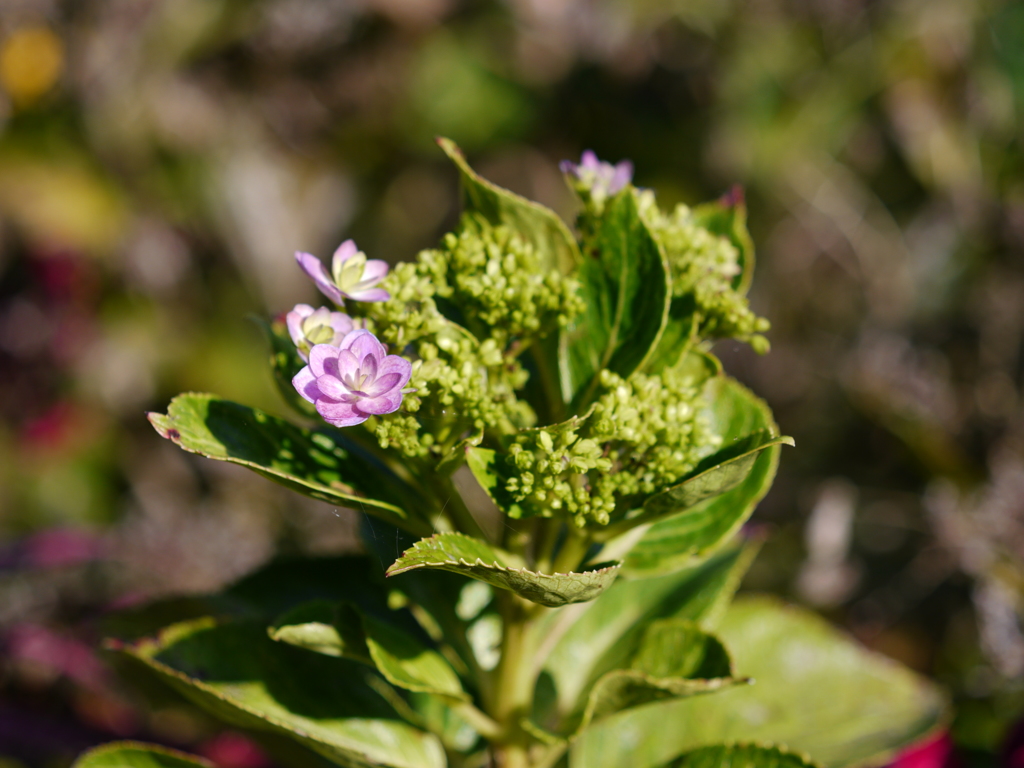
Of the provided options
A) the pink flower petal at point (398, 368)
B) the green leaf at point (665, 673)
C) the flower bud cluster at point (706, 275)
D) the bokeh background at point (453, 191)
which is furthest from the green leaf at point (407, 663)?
the bokeh background at point (453, 191)

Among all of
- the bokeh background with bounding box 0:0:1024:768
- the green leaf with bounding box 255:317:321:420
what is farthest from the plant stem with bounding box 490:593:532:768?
the bokeh background with bounding box 0:0:1024:768

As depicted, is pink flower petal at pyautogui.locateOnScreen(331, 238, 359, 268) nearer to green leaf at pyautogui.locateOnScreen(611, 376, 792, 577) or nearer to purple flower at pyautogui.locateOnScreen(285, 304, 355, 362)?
purple flower at pyautogui.locateOnScreen(285, 304, 355, 362)

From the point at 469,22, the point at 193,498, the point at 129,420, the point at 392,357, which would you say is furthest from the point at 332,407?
the point at 469,22

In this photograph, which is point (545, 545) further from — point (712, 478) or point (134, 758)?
point (134, 758)

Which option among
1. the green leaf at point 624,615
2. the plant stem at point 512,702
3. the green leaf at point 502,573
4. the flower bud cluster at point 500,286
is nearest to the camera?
the green leaf at point 502,573

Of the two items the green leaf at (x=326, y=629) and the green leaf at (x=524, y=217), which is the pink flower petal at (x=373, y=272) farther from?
the green leaf at (x=326, y=629)

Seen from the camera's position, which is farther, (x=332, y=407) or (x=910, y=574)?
(x=910, y=574)

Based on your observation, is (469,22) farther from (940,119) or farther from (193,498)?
(193,498)
